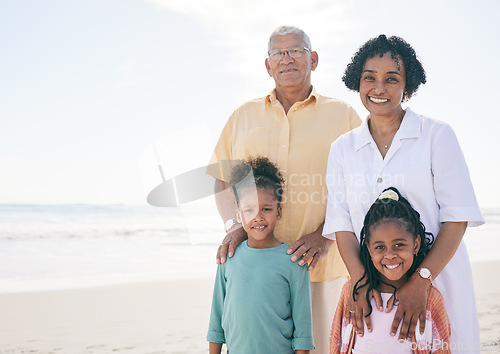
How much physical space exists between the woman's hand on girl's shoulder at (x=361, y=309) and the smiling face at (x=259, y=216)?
0.57 meters

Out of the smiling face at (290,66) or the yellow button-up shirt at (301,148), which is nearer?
the yellow button-up shirt at (301,148)

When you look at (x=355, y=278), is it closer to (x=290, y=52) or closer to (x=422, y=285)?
(x=422, y=285)

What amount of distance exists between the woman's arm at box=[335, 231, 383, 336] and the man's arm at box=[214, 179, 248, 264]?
1.91ft

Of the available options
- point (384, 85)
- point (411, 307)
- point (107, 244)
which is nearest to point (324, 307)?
point (411, 307)

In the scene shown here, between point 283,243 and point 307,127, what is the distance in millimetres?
662

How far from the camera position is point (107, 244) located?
13.3 meters

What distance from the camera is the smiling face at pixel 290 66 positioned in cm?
281

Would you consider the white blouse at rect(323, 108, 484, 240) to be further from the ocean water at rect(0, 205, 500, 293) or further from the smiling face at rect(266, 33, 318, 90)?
the ocean water at rect(0, 205, 500, 293)

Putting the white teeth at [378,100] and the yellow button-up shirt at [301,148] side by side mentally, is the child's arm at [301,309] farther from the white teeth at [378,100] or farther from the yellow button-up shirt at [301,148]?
the white teeth at [378,100]

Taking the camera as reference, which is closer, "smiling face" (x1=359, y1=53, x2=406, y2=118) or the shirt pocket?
"smiling face" (x1=359, y1=53, x2=406, y2=118)

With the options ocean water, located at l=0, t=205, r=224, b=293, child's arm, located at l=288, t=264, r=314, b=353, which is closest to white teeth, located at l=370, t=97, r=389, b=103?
child's arm, located at l=288, t=264, r=314, b=353

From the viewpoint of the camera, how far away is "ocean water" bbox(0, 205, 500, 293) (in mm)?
8102

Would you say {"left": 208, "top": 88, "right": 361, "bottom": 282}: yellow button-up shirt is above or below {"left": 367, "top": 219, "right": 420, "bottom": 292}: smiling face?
above

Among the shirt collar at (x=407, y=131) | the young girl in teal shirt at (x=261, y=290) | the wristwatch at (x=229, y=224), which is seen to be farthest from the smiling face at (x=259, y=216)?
the shirt collar at (x=407, y=131)
